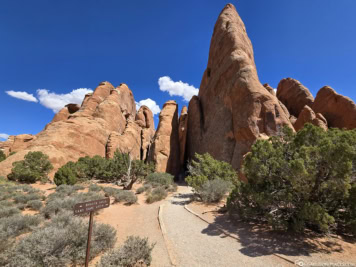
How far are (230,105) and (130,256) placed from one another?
20029 millimetres

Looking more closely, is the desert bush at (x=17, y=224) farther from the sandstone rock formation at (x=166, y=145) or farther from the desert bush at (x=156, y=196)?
the sandstone rock formation at (x=166, y=145)

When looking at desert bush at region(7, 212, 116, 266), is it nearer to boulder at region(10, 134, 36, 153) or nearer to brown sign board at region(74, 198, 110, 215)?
brown sign board at region(74, 198, 110, 215)

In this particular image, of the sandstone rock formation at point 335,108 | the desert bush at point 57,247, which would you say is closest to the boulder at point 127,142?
the desert bush at point 57,247

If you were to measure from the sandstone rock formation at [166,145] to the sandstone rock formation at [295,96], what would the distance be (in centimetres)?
2421

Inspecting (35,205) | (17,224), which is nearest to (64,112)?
(35,205)

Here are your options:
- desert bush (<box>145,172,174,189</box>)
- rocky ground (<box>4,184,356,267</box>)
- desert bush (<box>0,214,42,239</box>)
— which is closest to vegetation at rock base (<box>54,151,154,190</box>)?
desert bush (<box>145,172,174,189</box>)

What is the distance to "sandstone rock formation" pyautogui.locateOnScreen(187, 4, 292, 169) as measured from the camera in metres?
17.3

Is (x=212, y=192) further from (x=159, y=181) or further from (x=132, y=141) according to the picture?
(x=132, y=141)

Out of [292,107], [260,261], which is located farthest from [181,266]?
[292,107]

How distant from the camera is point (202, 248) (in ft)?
15.7

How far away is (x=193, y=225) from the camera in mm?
6555

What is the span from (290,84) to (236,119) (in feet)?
81.7

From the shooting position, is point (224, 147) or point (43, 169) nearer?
point (43, 169)

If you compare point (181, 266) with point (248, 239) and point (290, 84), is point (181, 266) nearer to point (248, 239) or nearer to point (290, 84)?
point (248, 239)
